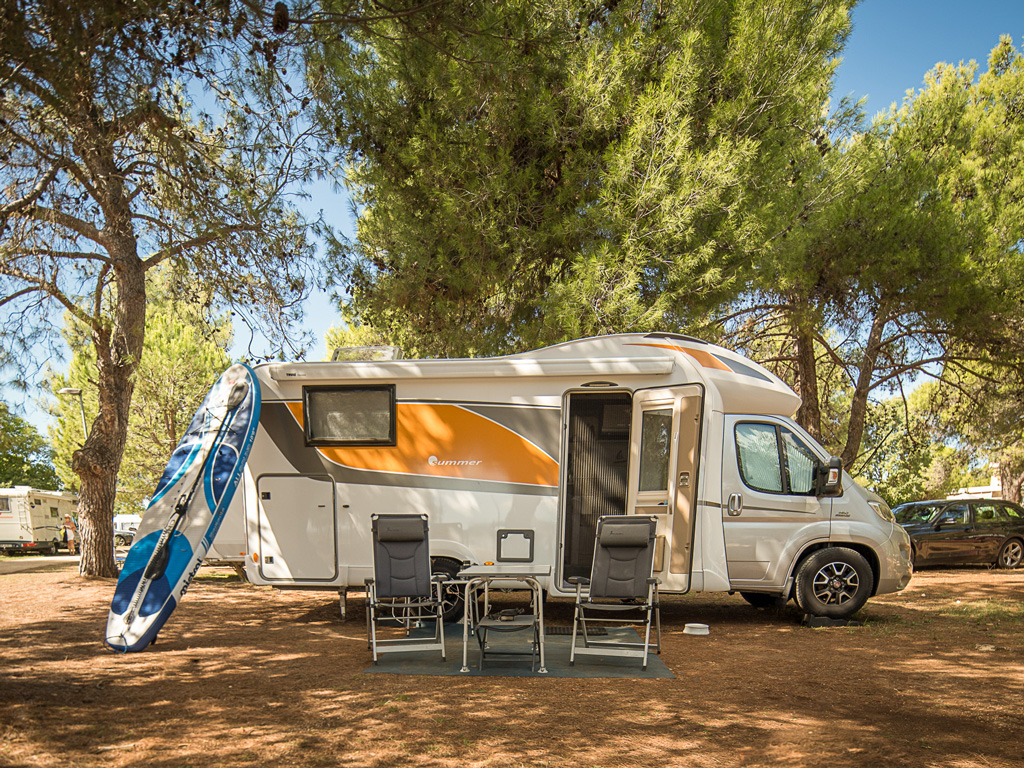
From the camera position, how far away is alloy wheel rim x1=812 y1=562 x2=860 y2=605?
7512mm

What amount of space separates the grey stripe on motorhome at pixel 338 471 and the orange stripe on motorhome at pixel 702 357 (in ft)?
4.07

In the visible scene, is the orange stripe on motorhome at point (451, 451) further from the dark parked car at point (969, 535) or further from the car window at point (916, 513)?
the car window at point (916, 513)

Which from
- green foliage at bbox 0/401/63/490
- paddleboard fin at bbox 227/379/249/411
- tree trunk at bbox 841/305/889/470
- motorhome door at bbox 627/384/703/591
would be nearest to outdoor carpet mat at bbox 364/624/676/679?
motorhome door at bbox 627/384/703/591

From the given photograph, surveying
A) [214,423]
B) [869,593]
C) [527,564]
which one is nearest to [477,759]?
[527,564]

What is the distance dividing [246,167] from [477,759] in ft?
19.7

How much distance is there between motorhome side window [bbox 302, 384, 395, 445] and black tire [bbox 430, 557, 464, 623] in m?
1.25

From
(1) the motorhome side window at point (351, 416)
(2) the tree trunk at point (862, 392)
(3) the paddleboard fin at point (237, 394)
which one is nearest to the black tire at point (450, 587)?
(1) the motorhome side window at point (351, 416)

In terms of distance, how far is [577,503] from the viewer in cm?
775

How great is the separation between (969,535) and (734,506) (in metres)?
8.12

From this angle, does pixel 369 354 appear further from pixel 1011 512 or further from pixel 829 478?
pixel 1011 512

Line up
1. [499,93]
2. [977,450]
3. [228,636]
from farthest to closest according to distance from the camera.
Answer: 1. [977,450]
2. [499,93]
3. [228,636]

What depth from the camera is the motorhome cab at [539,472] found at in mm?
7301

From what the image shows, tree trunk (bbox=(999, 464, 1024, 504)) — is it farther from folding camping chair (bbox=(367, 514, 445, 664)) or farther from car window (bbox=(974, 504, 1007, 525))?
folding camping chair (bbox=(367, 514, 445, 664))

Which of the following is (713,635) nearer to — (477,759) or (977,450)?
(477,759)
